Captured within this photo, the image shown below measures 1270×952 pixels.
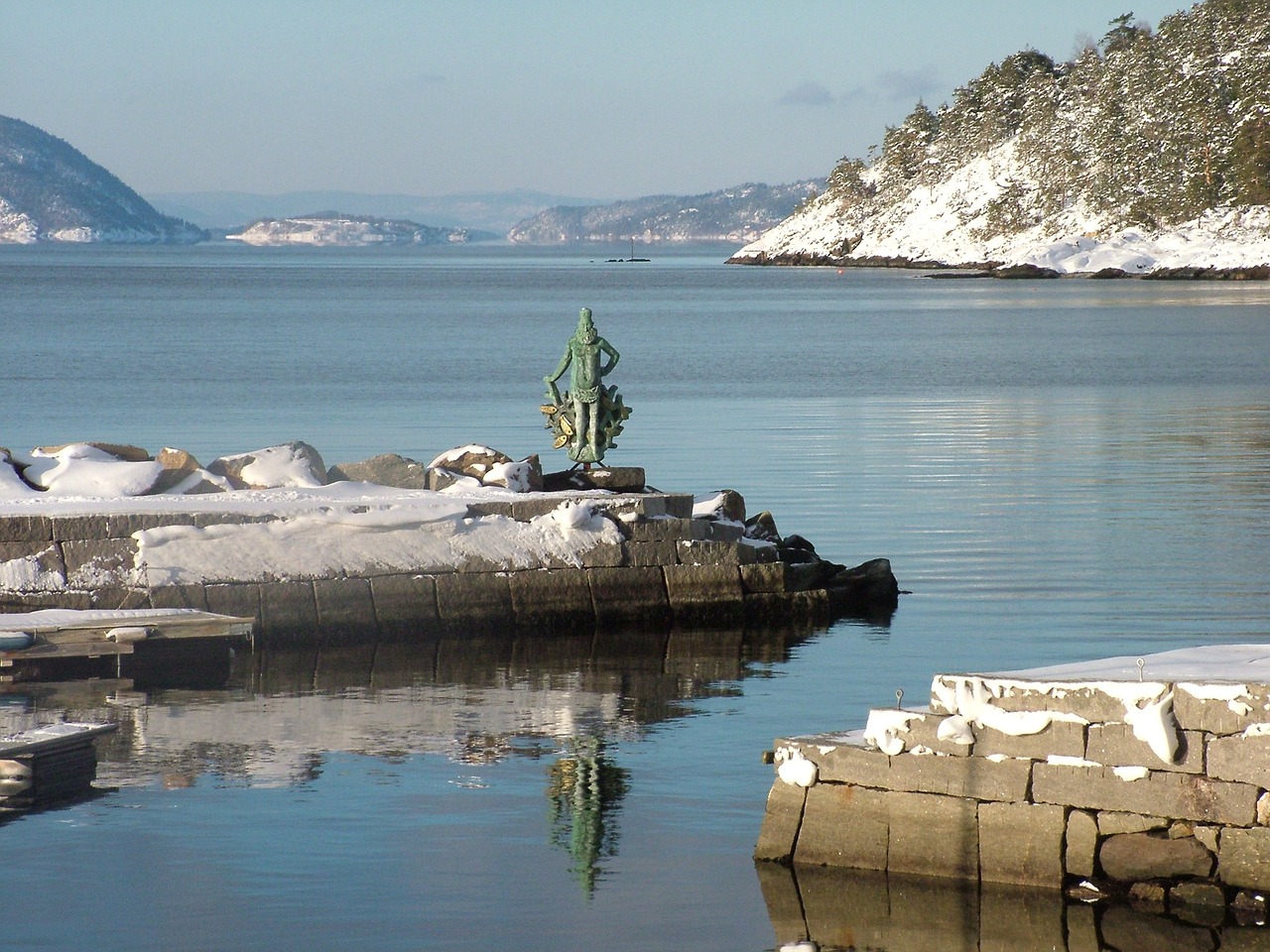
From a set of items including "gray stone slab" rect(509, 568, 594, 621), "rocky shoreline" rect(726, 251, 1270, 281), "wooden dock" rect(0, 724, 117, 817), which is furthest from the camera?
"rocky shoreline" rect(726, 251, 1270, 281)

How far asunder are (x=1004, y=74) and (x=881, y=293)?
235 feet

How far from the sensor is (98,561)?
14164 millimetres

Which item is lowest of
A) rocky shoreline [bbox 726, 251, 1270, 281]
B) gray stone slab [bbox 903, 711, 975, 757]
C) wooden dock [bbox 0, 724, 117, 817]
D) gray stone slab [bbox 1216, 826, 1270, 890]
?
wooden dock [bbox 0, 724, 117, 817]

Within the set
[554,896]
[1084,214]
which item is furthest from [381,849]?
[1084,214]

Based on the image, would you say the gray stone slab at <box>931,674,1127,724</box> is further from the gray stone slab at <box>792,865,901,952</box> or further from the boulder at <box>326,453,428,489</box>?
the boulder at <box>326,453,428,489</box>

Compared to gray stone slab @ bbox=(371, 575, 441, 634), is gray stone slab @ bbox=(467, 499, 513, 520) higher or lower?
higher

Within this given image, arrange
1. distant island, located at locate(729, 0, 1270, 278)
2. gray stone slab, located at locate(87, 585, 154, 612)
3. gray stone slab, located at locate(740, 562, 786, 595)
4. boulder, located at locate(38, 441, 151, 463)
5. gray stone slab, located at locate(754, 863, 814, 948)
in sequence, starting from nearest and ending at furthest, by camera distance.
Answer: gray stone slab, located at locate(754, 863, 814, 948), gray stone slab, located at locate(87, 585, 154, 612), gray stone slab, located at locate(740, 562, 786, 595), boulder, located at locate(38, 441, 151, 463), distant island, located at locate(729, 0, 1270, 278)

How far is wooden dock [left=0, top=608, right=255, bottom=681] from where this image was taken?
498 inches

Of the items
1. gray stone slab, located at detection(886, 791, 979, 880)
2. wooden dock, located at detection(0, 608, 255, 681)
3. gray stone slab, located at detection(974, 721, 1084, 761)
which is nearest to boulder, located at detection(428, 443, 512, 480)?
wooden dock, located at detection(0, 608, 255, 681)

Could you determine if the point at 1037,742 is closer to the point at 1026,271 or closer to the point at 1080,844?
the point at 1080,844

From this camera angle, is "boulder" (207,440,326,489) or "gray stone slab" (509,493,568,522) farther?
"boulder" (207,440,326,489)

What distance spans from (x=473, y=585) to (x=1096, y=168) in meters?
134

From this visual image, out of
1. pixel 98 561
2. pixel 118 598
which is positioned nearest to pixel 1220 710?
pixel 118 598

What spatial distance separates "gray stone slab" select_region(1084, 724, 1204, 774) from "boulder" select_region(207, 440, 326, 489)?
9.71m
